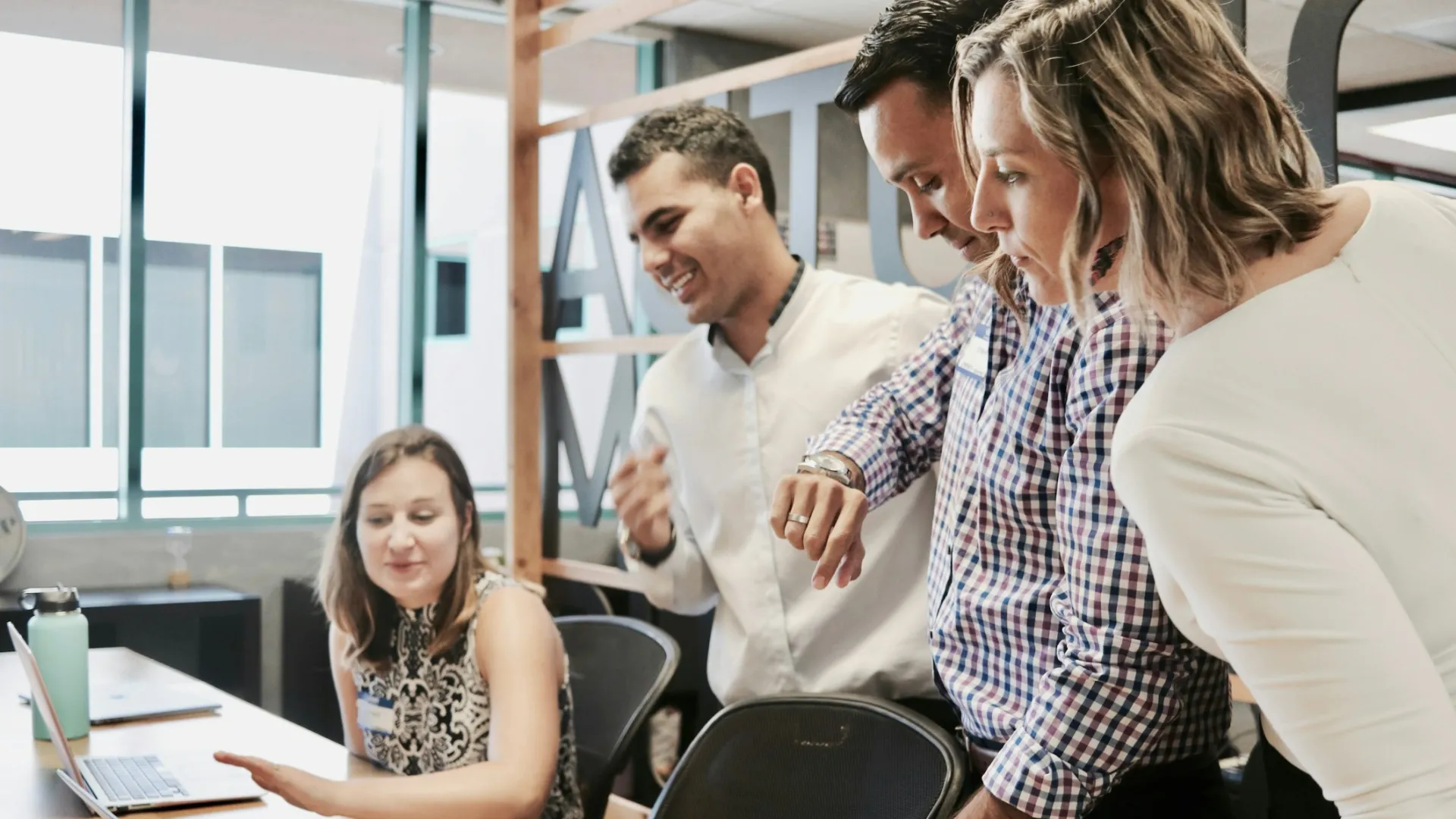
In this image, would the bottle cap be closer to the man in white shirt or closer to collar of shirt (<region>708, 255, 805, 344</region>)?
the man in white shirt

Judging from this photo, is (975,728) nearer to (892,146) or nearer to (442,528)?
(892,146)

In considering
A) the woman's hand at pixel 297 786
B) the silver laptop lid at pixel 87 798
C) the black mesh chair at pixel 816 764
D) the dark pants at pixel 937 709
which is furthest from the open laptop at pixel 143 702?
the dark pants at pixel 937 709

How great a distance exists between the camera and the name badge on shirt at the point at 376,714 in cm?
204

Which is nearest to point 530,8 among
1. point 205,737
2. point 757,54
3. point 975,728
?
point 757,54

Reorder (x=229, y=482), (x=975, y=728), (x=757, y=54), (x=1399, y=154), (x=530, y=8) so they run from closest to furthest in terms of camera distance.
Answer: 1. (x=975, y=728)
2. (x=1399, y=154)
3. (x=530, y=8)
4. (x=229, y=482)
5. (x=757, y=54)

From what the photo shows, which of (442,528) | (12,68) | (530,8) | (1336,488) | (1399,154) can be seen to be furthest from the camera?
(12,68)

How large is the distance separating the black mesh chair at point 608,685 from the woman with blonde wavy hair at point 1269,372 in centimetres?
132

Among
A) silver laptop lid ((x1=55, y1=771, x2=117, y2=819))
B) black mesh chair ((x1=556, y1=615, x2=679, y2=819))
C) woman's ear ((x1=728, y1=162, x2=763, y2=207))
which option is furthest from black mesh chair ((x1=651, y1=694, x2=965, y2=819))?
woman's ear ((x1=728, y1=162, x2=763, y2=207))

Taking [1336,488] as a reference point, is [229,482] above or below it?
below

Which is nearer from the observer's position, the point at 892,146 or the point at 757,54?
the point at 892,146

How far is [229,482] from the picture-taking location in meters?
4.89

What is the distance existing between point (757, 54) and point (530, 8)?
1935 mm

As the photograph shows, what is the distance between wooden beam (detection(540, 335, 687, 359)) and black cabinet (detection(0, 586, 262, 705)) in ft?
4.94

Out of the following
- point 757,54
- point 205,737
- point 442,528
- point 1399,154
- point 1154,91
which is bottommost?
point 205,737
